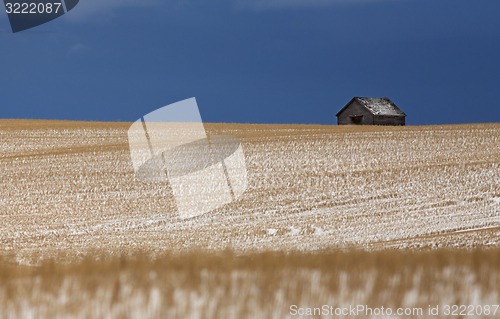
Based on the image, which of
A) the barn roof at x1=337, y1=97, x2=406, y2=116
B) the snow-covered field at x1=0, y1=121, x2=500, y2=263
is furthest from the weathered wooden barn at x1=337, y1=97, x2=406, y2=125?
the snow-covered field at x1=0, y1=121, x2=500, y2=263

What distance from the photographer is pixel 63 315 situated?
308cm

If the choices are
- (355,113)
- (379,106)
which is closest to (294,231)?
(355,113)

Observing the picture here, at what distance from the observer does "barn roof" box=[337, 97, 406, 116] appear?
158 feet

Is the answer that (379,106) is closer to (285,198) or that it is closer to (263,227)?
(285,198)

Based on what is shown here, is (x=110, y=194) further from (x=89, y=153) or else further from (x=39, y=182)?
(x=89, y=153)

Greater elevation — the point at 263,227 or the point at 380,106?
the point at 263,227

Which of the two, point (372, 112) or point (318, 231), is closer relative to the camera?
point (318, 231)

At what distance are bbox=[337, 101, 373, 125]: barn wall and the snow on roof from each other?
0.32 meters

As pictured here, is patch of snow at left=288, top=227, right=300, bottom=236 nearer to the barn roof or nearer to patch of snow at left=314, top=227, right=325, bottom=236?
patch of snow at left=314, top=227, right=325, bottom=236

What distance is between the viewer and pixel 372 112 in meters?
47.9

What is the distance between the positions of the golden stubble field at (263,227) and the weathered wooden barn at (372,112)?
565 inches

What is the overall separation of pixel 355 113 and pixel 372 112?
4.97 feet

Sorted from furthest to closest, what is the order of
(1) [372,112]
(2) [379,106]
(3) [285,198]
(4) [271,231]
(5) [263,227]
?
1. (2) [379,106]
2. (1) [372,112]
3. (3) [285,198]
4. (5) [263,227]
5. (4) [271,231]

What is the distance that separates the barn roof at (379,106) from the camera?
1897 inches
